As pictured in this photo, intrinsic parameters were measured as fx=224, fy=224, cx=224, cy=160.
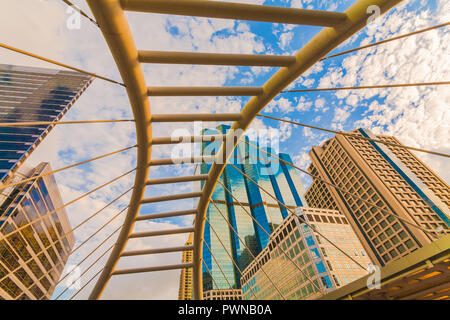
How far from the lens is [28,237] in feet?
171

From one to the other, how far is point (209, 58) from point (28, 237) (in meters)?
68.5

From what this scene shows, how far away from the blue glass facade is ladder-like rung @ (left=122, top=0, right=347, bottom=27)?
64.4m

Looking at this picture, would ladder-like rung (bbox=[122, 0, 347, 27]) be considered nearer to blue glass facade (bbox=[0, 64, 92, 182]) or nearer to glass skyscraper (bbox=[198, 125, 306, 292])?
blue glass facade (bbox=[0, 64, 92, 182])

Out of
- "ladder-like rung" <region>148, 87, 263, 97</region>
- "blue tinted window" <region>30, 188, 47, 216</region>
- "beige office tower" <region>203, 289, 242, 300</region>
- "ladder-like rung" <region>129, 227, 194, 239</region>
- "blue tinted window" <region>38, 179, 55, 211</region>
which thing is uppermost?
"blue tinted window" <region>38, 179, 55, 211</region>

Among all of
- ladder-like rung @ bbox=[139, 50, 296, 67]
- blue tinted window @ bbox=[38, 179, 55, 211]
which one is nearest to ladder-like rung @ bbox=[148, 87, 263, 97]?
ladder-like rung @ bbox=[139, 50, 296, 67]

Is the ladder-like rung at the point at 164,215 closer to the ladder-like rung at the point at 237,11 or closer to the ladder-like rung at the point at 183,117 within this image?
the ladder-like rung at the point at 183,117

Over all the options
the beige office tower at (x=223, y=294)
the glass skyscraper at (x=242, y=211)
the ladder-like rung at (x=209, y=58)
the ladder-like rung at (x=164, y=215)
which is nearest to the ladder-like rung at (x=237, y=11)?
the ladder-like rung at (x=209, y=58)

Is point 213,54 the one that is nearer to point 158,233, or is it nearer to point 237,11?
point 237,11

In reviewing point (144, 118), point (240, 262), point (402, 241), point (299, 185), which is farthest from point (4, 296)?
point (299, 185)

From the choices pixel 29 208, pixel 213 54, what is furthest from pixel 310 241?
pixel 29 208

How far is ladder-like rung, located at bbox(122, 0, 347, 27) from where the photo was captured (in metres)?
4.02

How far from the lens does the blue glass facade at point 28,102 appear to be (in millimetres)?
54031

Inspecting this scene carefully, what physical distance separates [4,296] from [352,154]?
3641 inches

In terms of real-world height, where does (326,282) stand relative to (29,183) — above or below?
below
